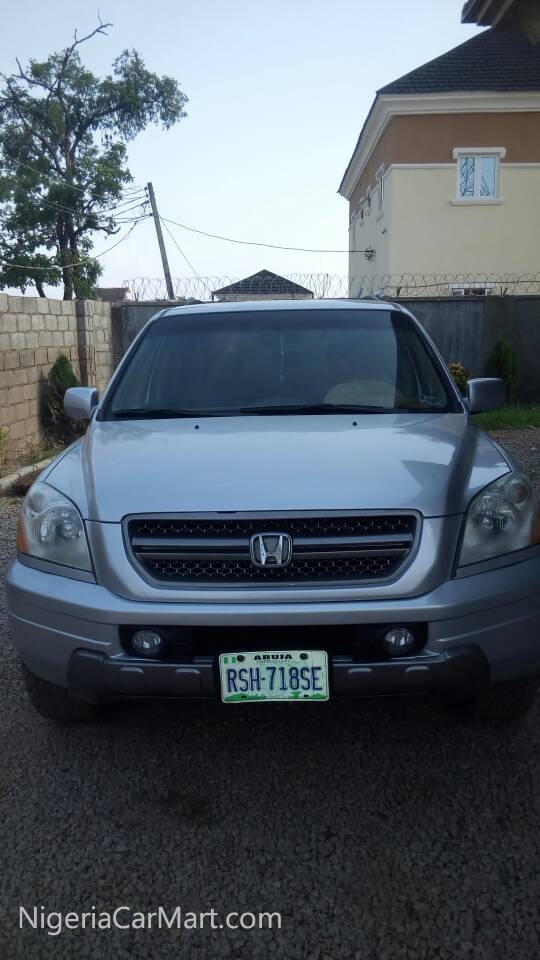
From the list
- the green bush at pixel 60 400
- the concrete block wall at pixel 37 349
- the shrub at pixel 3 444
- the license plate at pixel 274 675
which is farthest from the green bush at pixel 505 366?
the license plate at pixel 274 675

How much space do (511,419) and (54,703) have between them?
936cm

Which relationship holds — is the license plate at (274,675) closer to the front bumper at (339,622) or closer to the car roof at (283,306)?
the front bumper at (339,622)

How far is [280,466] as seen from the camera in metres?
2.56

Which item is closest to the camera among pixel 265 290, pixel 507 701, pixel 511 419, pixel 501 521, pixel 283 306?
pixel 501 521

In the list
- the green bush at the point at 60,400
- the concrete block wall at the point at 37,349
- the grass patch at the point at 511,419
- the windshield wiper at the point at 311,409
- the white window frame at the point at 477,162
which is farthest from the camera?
the white window frame at the point at 477,162

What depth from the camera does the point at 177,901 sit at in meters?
2.06

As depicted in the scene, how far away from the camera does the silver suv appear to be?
2301mm

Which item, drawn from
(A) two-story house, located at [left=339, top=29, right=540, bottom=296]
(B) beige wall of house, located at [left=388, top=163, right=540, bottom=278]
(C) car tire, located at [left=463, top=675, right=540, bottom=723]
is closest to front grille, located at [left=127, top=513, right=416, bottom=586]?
(C) car tire, located at [left=463, top=675, right=540, bottom=723]

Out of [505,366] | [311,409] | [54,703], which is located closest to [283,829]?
[54,703]

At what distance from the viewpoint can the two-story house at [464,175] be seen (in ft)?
67.1

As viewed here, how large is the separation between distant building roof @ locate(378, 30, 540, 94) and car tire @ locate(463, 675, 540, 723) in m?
20.2

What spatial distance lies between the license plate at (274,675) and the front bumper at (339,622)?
4 centimetres

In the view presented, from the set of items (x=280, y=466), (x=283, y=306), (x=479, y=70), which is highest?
(x=479, y=70)

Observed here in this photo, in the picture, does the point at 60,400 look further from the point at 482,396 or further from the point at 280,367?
the point at 482,396
